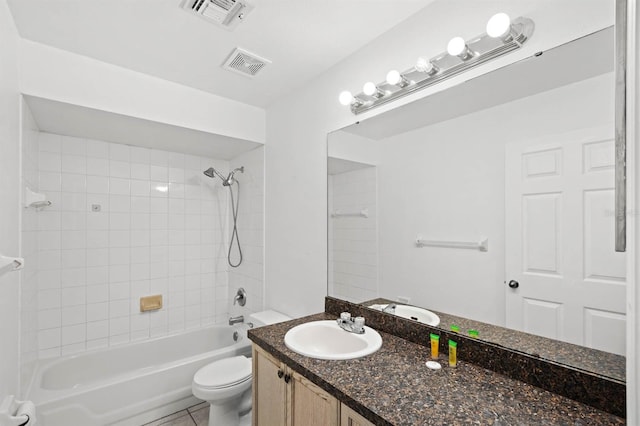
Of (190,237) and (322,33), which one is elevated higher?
(322,33)

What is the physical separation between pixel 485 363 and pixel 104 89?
8.35ft

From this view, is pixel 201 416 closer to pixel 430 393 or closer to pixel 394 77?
pixel 430 393

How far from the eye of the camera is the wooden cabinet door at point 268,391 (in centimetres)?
133

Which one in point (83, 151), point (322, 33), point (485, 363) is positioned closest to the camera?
point (485, 363)

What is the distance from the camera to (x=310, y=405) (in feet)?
3.84

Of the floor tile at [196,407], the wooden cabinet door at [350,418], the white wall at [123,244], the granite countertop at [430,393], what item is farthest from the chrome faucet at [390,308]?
the white wall at [123,244]

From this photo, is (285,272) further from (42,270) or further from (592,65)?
(592,65)

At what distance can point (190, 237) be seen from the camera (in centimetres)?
315

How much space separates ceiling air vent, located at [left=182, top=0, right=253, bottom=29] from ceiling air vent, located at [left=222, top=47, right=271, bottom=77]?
10.1 inches

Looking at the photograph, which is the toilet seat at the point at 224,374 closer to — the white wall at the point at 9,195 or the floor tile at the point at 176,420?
the floor tile at the point at 176,420

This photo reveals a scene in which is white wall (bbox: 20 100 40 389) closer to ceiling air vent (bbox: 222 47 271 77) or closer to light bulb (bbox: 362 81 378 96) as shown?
ceiling air vent (bbox: 222 47 271 77)

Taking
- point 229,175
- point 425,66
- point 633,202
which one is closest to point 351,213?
point 425,66

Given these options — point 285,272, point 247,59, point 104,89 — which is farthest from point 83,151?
point 285,272

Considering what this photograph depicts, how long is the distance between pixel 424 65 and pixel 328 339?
143 cm
